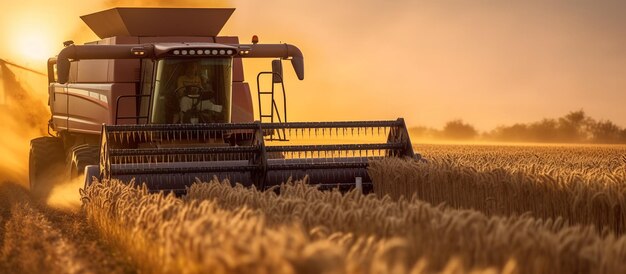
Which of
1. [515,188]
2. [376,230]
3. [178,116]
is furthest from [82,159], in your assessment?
[376,230]

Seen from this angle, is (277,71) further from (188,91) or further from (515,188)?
(515,188)

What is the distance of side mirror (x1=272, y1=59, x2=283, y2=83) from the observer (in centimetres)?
1642

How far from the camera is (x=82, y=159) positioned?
16406 millimetres

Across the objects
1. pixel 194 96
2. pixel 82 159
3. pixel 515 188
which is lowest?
pixel 515 188

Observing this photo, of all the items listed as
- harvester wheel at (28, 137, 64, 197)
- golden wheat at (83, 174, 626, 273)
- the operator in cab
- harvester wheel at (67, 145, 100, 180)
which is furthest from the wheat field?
harvester wheel at (28, 137, 64, 197)

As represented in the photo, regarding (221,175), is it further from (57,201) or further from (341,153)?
(57,201)

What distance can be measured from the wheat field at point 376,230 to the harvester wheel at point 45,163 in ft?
26.1

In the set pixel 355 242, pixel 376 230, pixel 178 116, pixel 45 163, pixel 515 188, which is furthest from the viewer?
pixel 45 163

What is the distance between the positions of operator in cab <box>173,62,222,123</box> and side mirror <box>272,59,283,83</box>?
0.98m

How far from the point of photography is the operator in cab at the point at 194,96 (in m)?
16.0

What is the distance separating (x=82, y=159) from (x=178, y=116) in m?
1.71

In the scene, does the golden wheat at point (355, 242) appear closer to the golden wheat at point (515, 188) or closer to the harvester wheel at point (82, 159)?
the golden wheat at point (515, 188)

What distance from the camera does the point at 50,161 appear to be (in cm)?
2038

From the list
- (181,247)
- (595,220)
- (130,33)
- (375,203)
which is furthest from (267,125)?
(181,247)
